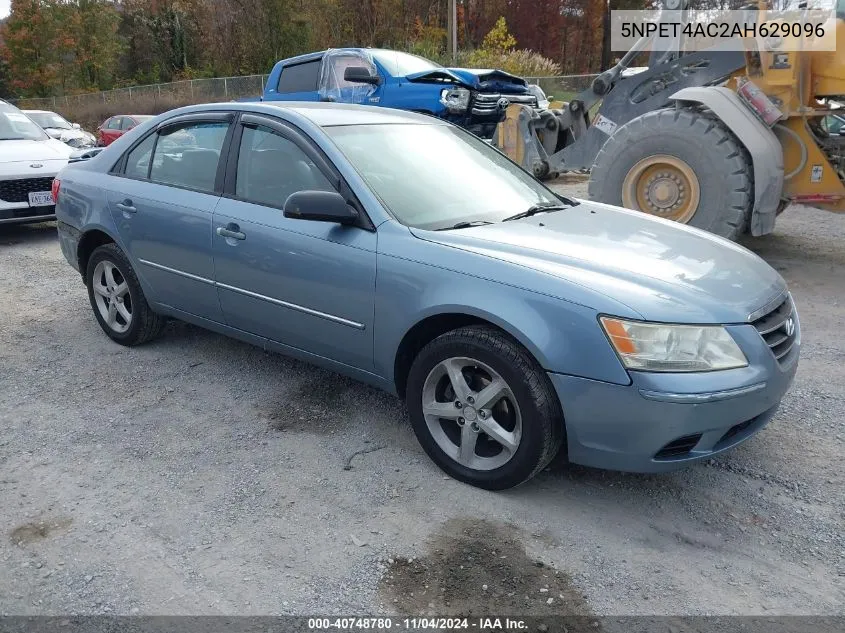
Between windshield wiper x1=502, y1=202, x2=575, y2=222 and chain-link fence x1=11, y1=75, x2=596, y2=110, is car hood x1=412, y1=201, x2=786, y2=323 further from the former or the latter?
chain-link fence x1=11, y1=75, x2=596, y2=110

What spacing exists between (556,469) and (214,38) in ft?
131

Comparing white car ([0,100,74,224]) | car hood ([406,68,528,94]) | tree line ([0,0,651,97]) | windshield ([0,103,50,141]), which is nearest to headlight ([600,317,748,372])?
white car ([0,100,74,224])

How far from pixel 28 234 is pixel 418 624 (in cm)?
873

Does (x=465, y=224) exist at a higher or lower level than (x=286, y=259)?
higher

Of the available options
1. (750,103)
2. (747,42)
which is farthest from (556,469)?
(747,42)

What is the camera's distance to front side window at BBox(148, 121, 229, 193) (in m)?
4.11

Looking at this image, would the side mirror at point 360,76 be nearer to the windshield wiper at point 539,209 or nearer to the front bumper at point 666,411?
the windshield wiper at point 539,209

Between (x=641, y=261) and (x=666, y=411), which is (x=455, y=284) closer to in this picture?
(x=641, y=261)

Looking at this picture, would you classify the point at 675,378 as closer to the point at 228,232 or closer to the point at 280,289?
the point at 280,289

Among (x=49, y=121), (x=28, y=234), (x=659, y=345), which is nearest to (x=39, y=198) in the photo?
(x=28, y=234)

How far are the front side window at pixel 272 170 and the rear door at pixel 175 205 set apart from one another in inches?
6.9

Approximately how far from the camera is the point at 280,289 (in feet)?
11.9

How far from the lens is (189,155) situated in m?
4.29

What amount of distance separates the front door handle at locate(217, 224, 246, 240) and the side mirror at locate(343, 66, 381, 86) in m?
6.90
